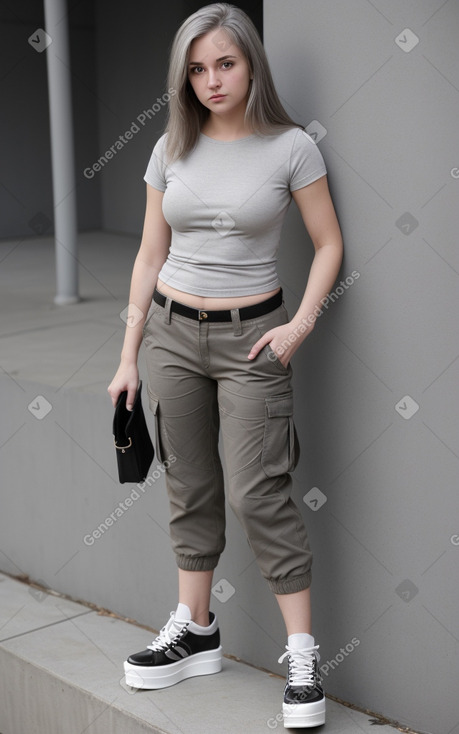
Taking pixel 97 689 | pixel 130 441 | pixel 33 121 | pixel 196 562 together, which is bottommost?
pixel 33 121

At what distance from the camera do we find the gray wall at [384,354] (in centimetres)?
222

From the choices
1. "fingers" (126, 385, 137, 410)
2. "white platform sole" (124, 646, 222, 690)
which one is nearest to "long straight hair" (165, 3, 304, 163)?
"fingers" (126, 385, 137, 410)

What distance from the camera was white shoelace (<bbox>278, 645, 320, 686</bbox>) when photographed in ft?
7.91

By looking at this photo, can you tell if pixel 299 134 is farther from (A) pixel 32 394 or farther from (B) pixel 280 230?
(A) pixel 32 394

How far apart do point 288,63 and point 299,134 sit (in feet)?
0.89

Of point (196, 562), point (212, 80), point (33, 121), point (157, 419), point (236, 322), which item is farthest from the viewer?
point (33, 121)

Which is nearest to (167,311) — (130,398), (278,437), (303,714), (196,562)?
(130,398)

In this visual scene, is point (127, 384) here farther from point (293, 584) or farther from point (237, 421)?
point (293, 584)

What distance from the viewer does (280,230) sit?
240 centimetres

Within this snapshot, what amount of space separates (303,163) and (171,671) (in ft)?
4.45

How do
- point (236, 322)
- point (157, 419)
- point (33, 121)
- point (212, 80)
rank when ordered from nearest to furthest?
1. point (212, 80)
2. point (236, 322)
3. point (157, 419)
4. point (33, 121)

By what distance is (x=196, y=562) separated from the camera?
2.66 metres

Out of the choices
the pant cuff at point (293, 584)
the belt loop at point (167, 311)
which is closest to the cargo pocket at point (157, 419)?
the belt loop at point (167, 311)

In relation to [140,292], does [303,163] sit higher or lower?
higher
